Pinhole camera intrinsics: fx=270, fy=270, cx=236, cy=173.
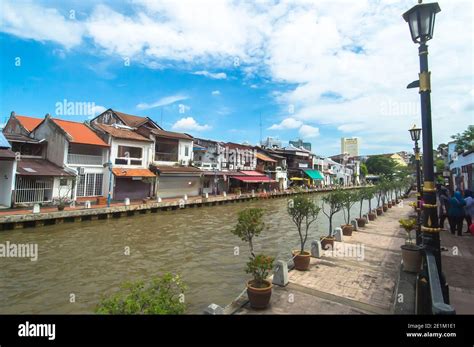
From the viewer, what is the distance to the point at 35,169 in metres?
18.5

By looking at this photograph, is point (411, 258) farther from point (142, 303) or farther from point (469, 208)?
point (142, 303)

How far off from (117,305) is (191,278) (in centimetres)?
578

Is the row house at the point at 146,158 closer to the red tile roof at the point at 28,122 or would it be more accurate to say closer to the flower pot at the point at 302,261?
the red tile roof at the point at 28,122

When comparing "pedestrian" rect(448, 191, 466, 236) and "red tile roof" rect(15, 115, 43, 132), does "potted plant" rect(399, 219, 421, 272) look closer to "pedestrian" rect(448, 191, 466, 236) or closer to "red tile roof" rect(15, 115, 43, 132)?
"pedestrian" rect(448, 191, 466, 236)

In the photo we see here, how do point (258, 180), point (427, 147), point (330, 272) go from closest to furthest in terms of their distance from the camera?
point (427, 147) → point (330, 272) → point (258, 180)

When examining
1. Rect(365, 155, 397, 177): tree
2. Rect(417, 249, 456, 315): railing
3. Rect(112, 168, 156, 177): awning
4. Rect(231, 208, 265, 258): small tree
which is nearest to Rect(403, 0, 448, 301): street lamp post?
Rect(417, 249, 456, 315): railing

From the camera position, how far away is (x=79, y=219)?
17.9 m

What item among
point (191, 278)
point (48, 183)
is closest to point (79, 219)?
point (48, 183)

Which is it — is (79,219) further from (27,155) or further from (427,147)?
(427,147)

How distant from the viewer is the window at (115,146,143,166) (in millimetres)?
24516

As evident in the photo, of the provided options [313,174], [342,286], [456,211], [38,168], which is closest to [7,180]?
[38,168]

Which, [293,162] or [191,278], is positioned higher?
[293,162]

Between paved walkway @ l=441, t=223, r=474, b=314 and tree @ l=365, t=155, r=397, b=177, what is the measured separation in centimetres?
7716
